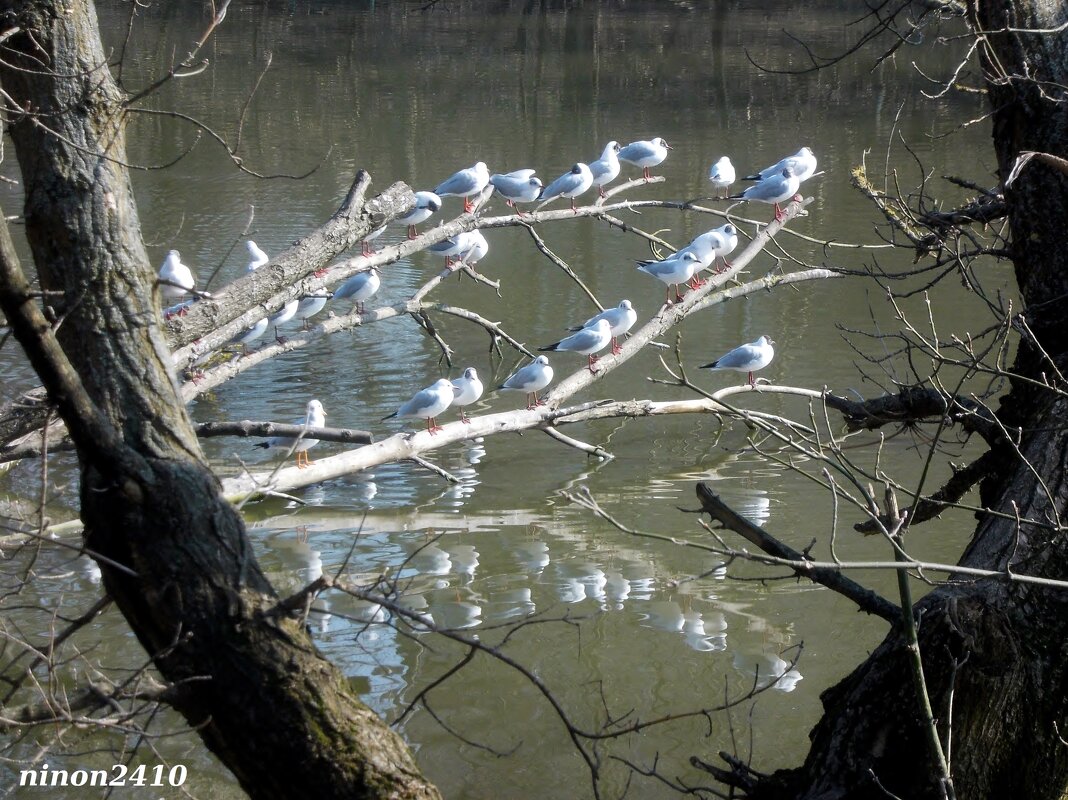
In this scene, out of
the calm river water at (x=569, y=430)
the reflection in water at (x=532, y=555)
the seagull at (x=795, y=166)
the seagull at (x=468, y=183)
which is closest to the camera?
the calm river water at (x=569, y=430)

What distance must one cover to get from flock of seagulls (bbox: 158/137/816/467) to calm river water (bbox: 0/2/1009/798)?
0.39m

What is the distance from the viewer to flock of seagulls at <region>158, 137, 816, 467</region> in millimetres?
7380

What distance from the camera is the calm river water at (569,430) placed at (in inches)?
182

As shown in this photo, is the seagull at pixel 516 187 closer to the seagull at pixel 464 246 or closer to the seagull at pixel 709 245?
the seagull at pixel 464 246

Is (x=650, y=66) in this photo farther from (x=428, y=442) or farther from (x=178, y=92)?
(x=428, y=442)

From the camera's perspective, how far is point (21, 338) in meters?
2.10

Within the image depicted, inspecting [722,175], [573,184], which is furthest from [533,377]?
[722,175]

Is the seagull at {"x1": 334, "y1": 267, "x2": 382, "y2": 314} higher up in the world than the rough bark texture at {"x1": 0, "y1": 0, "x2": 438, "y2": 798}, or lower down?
lower down

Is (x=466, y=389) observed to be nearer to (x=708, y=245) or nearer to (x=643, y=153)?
(x=708, y=245)

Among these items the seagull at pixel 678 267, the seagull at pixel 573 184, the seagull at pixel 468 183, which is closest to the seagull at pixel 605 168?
the seagull at pixel 573 184

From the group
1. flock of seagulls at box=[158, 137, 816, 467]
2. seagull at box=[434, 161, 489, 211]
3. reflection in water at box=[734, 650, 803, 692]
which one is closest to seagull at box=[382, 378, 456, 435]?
flock of seagulls at box=[158, 137, 816, 467]

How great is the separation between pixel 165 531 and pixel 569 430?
607cm

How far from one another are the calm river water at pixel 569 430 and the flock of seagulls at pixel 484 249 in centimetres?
39

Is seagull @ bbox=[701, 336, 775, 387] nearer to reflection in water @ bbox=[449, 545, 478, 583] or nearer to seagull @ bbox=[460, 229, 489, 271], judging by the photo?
seagull @ bbox=[460, 229, 489, 271]
